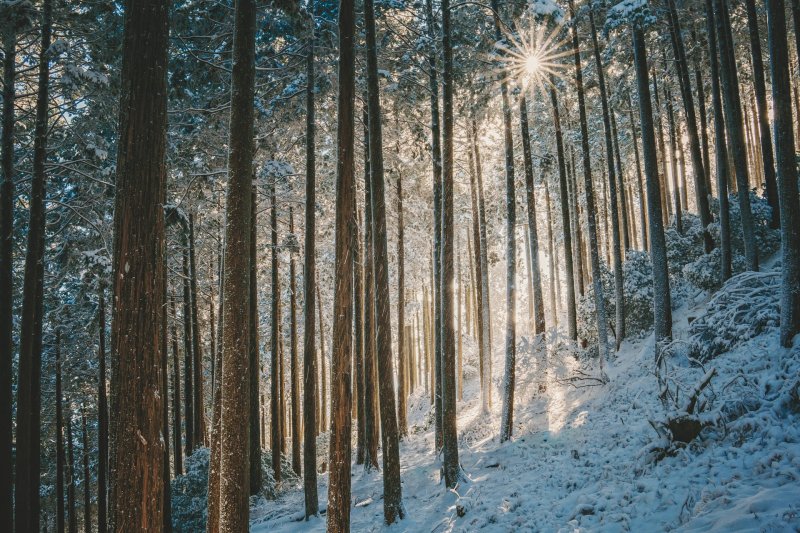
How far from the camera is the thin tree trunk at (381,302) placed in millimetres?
7719

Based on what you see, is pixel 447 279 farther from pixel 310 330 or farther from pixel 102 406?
pixel 102 406

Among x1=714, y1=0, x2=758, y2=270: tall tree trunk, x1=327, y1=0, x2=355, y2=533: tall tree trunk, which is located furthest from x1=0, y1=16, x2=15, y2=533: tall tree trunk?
x1=714, y1=0, x2=758, y2=270: tall tree trunk

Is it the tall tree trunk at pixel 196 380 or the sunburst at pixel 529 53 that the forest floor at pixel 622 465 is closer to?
the tall tree trunk at pixel 196 380

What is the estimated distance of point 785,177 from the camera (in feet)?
21.2

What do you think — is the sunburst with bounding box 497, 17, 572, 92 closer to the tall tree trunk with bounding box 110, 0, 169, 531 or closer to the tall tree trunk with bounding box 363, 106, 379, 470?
the tall tree trunk with bounding box 363, 106, 379, 470

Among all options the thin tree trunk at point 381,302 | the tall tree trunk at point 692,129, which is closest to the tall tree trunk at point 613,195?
the tall tree trunk at point 692,129

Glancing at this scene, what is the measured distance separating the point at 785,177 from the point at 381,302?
722 centimetres

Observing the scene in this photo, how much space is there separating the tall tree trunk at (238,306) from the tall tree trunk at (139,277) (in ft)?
3.32

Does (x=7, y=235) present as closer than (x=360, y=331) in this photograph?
Yes

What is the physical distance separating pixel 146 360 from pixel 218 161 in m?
10.3

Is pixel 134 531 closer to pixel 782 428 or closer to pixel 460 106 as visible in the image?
pixel 782 428

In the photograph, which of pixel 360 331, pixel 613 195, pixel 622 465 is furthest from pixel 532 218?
pixel 622 465

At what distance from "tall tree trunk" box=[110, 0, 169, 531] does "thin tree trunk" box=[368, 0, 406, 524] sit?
13.9 ft

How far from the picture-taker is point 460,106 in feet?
40.7
